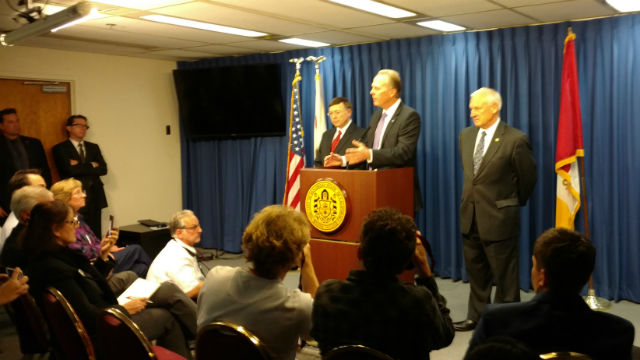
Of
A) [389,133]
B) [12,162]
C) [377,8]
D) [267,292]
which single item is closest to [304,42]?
[377,8]

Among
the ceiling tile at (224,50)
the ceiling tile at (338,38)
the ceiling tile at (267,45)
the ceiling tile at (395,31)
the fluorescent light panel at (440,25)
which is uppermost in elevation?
the ceiling tile at (224,50)

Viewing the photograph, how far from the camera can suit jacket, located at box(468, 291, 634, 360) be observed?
179cm

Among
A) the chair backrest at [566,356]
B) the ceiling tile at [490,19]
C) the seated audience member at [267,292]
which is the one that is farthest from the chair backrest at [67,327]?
the ceiling tile at [490,19]

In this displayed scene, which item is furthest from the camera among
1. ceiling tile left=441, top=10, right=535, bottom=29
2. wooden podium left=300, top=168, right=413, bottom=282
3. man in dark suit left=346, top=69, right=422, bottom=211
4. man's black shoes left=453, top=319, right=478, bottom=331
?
ceiling tile left=441, top=10, right=535, bottom=29

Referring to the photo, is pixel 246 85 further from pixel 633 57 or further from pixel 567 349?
pixel 567 349

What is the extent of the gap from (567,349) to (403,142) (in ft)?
7.97

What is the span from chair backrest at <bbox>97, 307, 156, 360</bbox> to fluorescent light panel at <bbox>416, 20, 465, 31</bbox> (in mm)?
3816

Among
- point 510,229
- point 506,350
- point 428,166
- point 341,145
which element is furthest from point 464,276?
point 506,350

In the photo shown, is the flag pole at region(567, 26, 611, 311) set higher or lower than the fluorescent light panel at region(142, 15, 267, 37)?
lower

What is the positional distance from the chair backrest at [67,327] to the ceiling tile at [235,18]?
250cm

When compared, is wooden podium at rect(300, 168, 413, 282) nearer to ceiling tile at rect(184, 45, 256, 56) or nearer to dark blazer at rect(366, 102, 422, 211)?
dark blazer at rect(366, 102, 422, 211)

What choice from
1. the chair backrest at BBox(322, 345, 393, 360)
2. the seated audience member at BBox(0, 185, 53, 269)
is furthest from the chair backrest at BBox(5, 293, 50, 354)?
the chair backrest at BBox(322, 345, 393, 360)

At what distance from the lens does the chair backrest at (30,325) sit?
9.68 ft

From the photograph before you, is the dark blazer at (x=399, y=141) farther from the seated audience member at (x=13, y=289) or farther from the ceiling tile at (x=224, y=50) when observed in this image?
the ceiling tile at (x=224, y=50)
